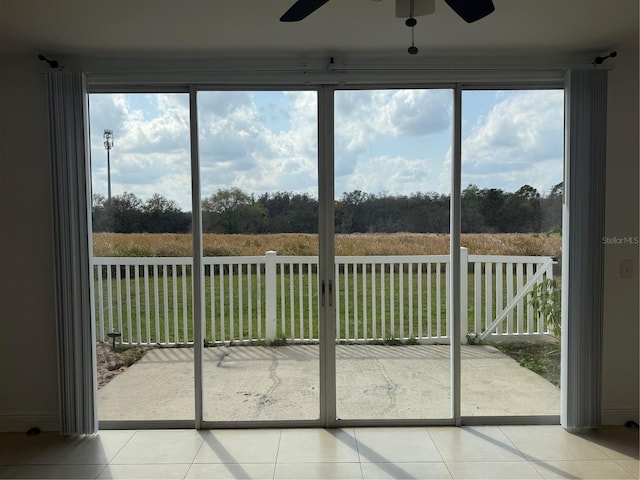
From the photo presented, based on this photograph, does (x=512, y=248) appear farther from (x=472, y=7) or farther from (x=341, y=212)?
(x=472, y=7)

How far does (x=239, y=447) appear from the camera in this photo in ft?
9.10

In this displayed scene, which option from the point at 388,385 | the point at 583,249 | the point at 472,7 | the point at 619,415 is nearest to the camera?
the point at 472,7

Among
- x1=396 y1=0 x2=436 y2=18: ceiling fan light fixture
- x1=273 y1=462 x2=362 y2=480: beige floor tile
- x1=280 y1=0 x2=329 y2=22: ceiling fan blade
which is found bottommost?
x1=273 y1=462 x2=362 y2=480: beige floor tile

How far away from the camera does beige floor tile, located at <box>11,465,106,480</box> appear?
2.49m

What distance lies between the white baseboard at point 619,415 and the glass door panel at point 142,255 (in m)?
2.78

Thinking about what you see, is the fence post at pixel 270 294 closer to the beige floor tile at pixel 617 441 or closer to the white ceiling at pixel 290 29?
the white ceiling at pixel 290 29

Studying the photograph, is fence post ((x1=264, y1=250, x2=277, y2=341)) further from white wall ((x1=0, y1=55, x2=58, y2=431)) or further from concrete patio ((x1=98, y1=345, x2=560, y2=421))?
white wall ((x1=0, y1=55, x2=58, y2=431))

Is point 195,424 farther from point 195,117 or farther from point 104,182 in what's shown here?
point 195,117

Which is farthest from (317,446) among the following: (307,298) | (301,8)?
(301,8)

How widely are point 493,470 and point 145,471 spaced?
193cm

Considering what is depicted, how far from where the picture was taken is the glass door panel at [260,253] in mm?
3010

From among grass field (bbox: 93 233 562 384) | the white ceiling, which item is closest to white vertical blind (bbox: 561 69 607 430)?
grass field (bbox: 93 233 562 384)

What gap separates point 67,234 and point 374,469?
2332mm

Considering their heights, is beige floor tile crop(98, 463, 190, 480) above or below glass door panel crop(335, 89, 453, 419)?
below
